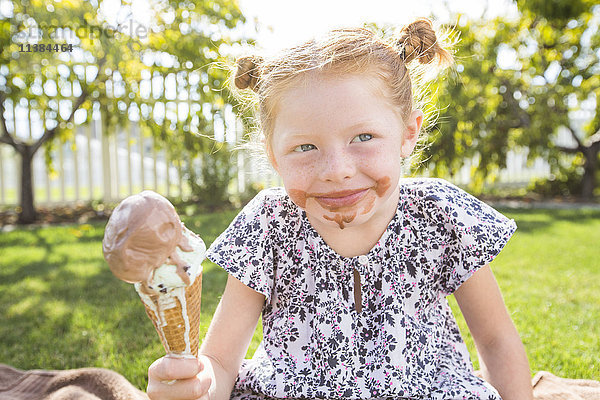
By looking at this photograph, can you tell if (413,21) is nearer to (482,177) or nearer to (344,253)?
(344,253)

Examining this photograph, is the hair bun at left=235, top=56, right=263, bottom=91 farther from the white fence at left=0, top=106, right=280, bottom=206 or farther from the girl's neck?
the white fence at left=0, top=106, right=280, bottom=206

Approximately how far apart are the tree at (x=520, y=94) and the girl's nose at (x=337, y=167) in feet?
21.5

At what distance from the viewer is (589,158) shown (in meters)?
8.37

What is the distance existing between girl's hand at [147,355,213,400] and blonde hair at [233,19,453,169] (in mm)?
742

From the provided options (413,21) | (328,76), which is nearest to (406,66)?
(413,21)

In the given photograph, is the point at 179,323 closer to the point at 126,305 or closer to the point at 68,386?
the point at 68,386

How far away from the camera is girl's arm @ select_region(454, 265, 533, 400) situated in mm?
1640

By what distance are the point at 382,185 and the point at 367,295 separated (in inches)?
15.6

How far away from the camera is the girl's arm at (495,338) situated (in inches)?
64.6

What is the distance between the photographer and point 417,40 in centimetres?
161

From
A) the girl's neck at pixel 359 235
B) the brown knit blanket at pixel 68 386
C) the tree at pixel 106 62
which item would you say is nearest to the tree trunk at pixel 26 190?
the tree at pixel 106 62

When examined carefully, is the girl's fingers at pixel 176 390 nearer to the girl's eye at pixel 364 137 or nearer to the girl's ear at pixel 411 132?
the girl's eye at pixel 364 137

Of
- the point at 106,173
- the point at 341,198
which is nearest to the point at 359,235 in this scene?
the point at 341,198

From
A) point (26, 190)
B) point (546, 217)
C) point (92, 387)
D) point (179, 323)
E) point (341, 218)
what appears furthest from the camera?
point (546, 217)
